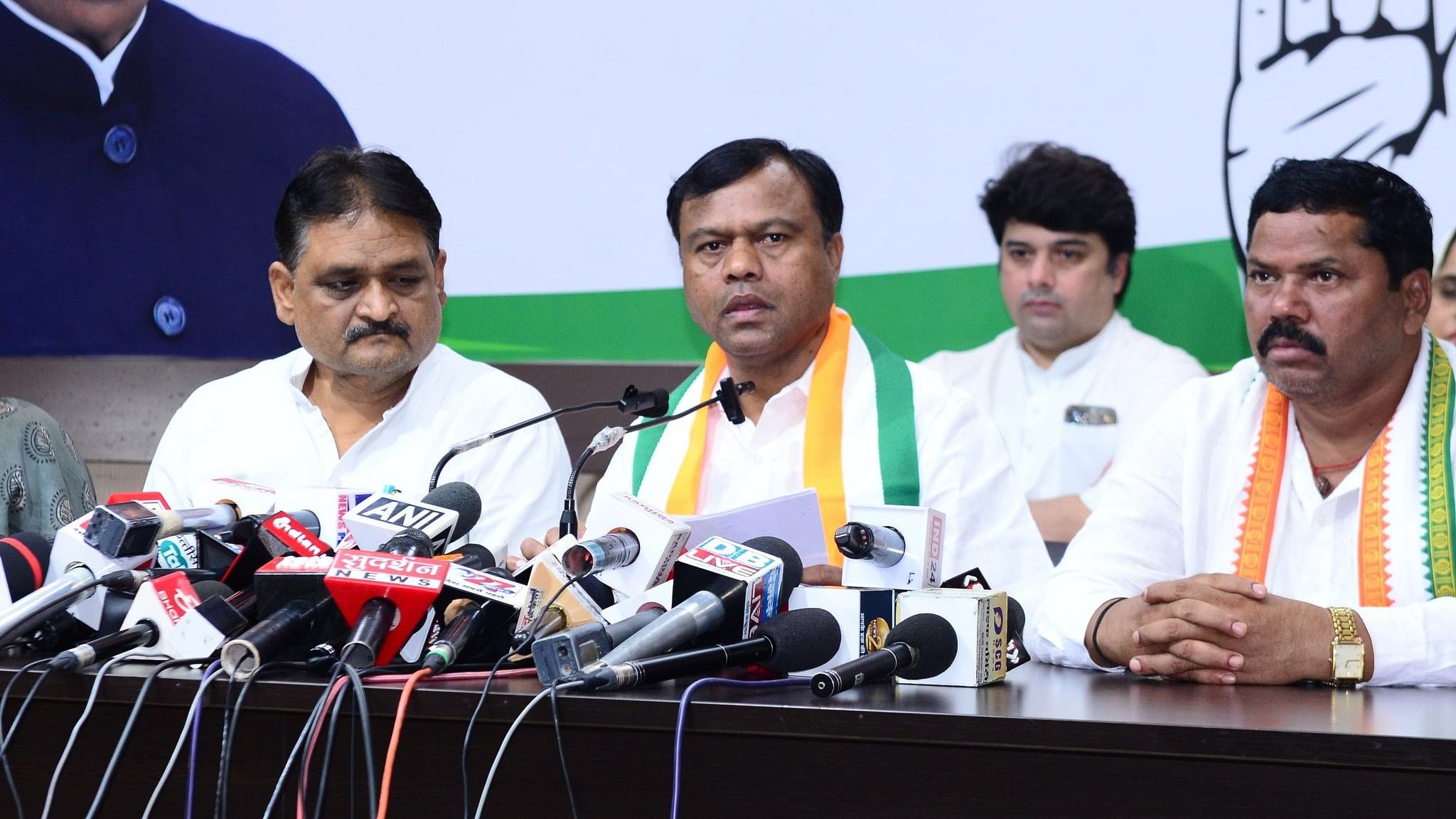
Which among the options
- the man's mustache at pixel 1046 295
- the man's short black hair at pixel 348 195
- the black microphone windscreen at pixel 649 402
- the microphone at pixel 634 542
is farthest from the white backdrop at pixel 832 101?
the microphone at pixel 634 542

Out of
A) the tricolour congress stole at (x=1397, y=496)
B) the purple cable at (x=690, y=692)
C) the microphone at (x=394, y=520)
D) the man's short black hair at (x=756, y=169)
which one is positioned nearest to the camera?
the purple cable at (x=690, y=692)

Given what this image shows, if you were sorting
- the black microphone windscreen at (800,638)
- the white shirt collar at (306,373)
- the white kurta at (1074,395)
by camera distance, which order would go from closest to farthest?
1. the black microphone windscreen at (800,638)
2. the white shirt collar at (306,373)
3. the white kurta at (1074,395)

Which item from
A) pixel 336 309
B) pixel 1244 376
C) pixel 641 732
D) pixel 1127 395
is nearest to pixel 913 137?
pixel 1127 395

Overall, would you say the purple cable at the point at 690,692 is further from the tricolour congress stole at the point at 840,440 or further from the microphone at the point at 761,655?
the tricolour congress stole at the point at 840,440

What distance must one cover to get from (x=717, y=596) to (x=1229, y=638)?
0.72 meters

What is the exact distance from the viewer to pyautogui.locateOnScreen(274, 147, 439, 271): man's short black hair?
9.18 ft

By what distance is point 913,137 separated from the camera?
365 centimetres

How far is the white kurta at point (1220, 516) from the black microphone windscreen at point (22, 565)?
1.32 meters

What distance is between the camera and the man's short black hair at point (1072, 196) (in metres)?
3.47

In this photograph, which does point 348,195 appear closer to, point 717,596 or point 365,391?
point 365,391

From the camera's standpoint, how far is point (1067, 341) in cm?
355

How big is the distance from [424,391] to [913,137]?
4.75 feet

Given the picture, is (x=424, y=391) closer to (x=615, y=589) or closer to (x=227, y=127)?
(x=615, y=589)

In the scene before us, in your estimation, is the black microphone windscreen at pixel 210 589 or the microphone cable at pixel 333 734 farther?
the black microphone windscreen at pixel 210 589
